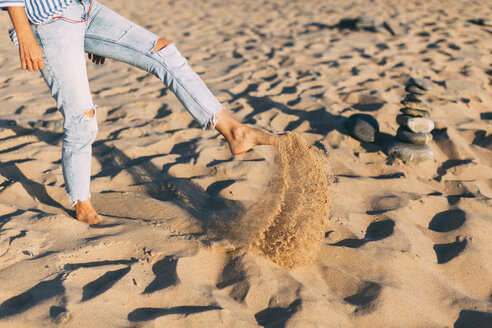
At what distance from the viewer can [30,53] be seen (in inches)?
74.6

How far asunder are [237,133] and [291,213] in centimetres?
55

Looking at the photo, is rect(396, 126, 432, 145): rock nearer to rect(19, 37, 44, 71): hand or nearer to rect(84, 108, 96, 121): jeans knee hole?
rect(84, 108, 96, 121): jeans knee hole

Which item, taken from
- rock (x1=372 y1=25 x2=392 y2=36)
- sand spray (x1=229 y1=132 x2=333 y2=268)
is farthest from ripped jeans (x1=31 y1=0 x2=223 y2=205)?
rock (x1=372 y1=25 x2=392 y2=36)

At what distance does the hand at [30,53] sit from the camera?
1883 mm

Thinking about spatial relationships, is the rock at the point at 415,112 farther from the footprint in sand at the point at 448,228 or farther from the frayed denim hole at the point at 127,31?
the frayed denim hole at the point at 127,31

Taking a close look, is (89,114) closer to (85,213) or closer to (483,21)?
(85,213)

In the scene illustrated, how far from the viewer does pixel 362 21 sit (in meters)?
7.39

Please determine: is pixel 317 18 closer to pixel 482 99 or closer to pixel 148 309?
pixel 482 99

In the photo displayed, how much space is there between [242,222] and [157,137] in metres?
1.52

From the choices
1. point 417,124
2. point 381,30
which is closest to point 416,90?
point 417,124

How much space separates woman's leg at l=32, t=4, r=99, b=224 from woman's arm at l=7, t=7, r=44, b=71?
5 centimetres

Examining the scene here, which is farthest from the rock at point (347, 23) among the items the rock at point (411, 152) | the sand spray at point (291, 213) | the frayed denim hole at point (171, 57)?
the frayed denim hole at point (171, 57)

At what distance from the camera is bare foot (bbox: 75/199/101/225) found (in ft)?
7.76

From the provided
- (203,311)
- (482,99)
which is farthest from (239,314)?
(482,99)
